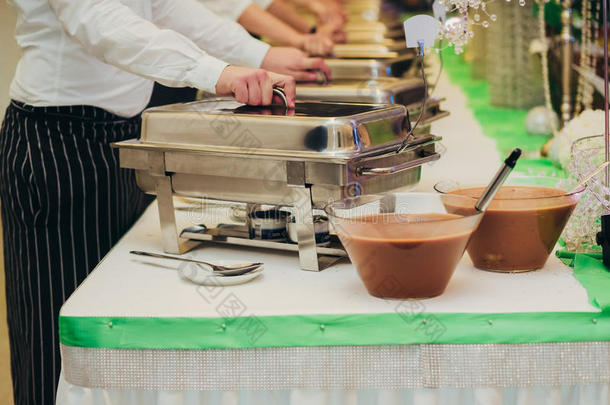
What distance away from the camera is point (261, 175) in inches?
51.6

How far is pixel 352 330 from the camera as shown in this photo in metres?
1.11

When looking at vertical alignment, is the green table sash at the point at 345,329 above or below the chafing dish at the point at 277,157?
below

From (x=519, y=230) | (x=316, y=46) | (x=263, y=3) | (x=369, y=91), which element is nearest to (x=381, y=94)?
(x=369, y=91)

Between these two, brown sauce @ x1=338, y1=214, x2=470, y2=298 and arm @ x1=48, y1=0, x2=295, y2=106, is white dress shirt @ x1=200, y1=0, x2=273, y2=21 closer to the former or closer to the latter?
arm @ x1=48, y1=0, x2=295, y2=106

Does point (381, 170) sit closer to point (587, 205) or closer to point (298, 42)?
point (587, 205)

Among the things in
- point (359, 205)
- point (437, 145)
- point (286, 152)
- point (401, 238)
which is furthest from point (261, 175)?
point (437, 145)

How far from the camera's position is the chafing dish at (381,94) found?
6.14 ft

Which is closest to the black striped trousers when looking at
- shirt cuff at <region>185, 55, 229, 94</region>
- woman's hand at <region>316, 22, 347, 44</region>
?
shirt cuff at <region>185, 55, 229, 94</region>

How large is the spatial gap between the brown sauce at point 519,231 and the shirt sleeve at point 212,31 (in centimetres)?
91

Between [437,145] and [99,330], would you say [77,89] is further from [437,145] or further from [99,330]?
[437,145]

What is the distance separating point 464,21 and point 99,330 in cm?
77

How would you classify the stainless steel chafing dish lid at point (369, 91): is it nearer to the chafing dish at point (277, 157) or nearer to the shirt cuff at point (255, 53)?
the shirt cuff at point (255, 53)

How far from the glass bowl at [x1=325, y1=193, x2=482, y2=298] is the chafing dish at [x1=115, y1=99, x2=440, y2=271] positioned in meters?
0.08

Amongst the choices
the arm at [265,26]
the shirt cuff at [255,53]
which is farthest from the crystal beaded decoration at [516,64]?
the shirt cuff at [255,53]
